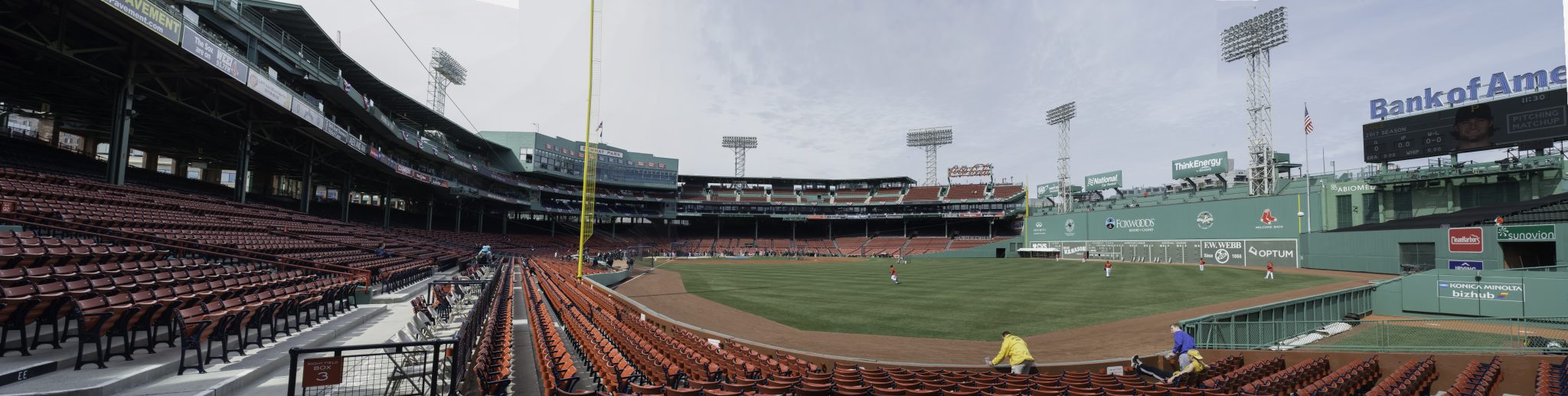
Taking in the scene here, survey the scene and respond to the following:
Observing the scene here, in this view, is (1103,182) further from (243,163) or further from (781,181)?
(243,163)

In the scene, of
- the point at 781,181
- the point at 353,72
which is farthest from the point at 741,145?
the point at 353,72

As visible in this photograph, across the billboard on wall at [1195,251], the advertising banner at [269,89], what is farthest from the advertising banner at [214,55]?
the billboard on wall at [1195,251]

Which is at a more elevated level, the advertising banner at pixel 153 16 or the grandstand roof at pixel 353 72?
the grandstand roof at pixel 353 72

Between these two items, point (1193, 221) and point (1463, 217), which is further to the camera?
point (1193, 221)

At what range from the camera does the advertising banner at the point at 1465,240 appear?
25.3 meters

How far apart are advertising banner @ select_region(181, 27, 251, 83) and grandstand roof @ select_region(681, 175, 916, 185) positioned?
6496 centimetres

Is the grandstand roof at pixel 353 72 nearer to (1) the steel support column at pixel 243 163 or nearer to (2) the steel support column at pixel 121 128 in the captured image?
(1) the steel support column at pixel 243 163

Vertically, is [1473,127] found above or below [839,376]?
above

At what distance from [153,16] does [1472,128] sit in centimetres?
5692

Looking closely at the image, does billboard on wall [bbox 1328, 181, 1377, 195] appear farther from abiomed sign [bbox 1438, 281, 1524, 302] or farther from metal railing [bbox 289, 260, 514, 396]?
metal railing [bbox 289, 260, 514, 396]

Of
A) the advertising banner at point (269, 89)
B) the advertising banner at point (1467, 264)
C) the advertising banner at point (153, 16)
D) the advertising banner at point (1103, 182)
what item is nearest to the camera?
the advertising banner at point (153, 16)

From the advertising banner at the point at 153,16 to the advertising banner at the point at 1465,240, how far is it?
159 feet

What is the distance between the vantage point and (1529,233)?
2327 cm

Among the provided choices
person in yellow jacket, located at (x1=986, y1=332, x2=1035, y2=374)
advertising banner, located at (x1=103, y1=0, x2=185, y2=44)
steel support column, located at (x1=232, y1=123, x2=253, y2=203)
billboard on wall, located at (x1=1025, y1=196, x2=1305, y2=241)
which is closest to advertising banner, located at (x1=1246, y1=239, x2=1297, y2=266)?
billboard on wall, located at (x1=1025, y1=196, x2=1305, y2=241)
